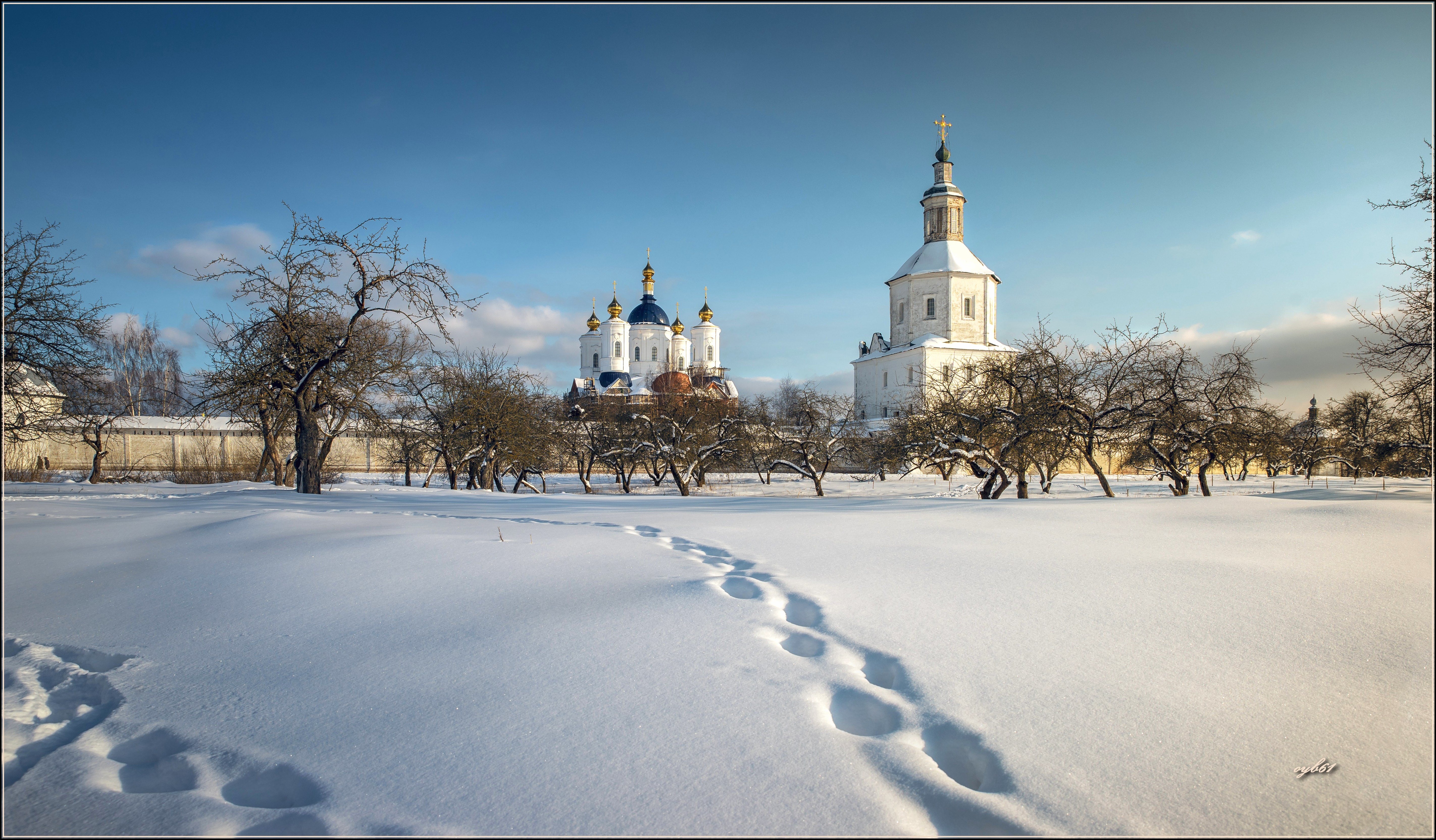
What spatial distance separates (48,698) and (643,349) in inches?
2716

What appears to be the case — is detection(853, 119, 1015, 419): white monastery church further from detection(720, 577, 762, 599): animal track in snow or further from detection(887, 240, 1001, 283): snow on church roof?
detection(720, 577, 762, 599): animal track in snow

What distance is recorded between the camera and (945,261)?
4856 cm

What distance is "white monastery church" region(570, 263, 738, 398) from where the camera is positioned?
66375mm

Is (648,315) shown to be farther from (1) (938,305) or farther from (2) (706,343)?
(1) (938,305)

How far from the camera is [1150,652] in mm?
2758

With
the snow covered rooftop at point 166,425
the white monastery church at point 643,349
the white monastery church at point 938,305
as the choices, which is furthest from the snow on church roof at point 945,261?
the snow covered rooftop at point 166,425

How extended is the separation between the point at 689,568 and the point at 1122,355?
1224cm

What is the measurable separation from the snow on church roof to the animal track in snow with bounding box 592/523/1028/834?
49.1m

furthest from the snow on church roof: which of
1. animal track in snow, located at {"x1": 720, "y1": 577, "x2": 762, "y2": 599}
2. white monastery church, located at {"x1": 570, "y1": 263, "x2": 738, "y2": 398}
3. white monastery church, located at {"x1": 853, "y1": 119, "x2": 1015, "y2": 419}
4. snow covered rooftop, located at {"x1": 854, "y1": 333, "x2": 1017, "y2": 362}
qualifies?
animal track in snow, located at {"x1": 720, "y1": 577, "x2": 762, "y2": 599}

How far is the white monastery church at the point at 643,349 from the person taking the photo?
218 feet

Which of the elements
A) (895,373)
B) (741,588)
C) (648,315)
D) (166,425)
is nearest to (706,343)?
Answer: (648,315)

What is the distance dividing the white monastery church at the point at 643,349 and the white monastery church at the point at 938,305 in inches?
716

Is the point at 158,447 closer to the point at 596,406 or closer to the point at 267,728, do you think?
the point at 596,406

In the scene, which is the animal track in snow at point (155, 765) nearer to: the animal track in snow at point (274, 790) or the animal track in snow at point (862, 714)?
the animal track in snow at point (274, 790)
